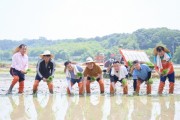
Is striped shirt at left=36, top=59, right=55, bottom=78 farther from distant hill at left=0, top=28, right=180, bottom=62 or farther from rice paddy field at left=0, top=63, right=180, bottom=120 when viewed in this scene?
distant hill at left=0, top=28, right=180, bottom=62

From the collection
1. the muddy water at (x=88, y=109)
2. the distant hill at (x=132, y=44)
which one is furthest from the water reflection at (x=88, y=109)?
the distant hill at (x=132, y=44)

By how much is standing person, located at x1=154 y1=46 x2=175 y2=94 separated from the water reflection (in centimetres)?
147

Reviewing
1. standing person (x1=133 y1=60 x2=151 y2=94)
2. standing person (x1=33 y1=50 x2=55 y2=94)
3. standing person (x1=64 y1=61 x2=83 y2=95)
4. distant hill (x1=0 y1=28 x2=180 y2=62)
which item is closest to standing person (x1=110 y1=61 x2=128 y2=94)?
standing person (x1=133 y1=60 x2=151 y2=94)

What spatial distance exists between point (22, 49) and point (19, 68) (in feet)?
2.07

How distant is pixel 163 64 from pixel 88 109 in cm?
411

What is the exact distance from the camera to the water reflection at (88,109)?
21.4 feet

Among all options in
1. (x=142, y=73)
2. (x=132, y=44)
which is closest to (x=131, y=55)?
(x=142, y=73)

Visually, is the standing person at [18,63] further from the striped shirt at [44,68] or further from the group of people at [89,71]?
the striped shirt at [44,68]

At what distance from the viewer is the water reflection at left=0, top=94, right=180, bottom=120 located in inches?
257

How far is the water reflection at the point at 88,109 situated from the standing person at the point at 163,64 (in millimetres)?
1466

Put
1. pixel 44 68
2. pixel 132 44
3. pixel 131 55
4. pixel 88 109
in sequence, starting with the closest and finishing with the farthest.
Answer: pixel 88 109 → pixel 44 68 → pixel 131 55 → pixel 132 44

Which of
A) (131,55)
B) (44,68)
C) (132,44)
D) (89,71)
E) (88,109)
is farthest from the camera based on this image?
(132,44)

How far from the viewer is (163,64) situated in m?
10.8

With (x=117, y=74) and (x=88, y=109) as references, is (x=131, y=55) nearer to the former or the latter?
(x=117, y=74)
